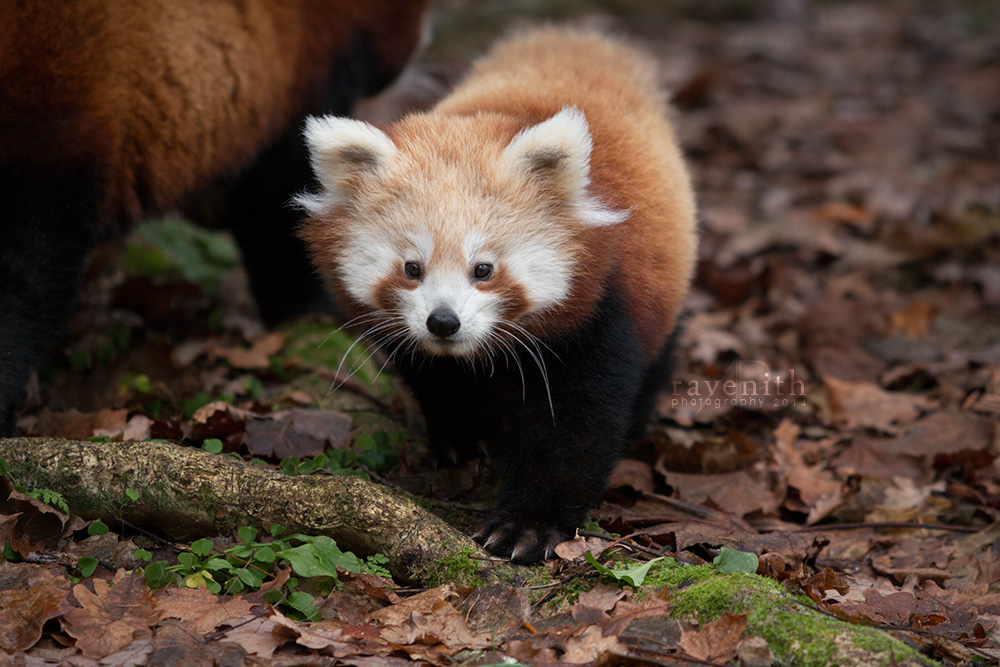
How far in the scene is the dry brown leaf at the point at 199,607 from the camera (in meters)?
3.36

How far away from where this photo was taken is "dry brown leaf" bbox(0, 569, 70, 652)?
3.20 m

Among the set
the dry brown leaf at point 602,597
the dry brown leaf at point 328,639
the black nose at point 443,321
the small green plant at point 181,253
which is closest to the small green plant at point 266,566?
the dry brown leaf at point 328,639

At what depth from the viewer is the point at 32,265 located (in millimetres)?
4637

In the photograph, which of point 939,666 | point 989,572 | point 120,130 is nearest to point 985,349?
point 989,572

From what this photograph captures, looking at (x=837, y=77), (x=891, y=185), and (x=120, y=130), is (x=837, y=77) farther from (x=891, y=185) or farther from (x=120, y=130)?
(x=120, y=130)

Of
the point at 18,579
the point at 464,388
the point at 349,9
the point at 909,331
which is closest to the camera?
the point at 18,579

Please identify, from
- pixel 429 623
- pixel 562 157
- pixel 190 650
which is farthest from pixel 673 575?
pixel 190 650

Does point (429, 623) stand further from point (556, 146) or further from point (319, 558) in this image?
point (556, 146)

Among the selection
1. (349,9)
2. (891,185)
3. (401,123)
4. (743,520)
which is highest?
(349,9)

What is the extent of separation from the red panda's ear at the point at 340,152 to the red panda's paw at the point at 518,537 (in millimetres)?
1605

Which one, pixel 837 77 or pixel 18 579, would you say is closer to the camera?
pixel 18 579

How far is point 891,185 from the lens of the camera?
8820mm

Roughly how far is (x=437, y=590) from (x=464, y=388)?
114 cm

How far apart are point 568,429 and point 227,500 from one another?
151 centimetres
